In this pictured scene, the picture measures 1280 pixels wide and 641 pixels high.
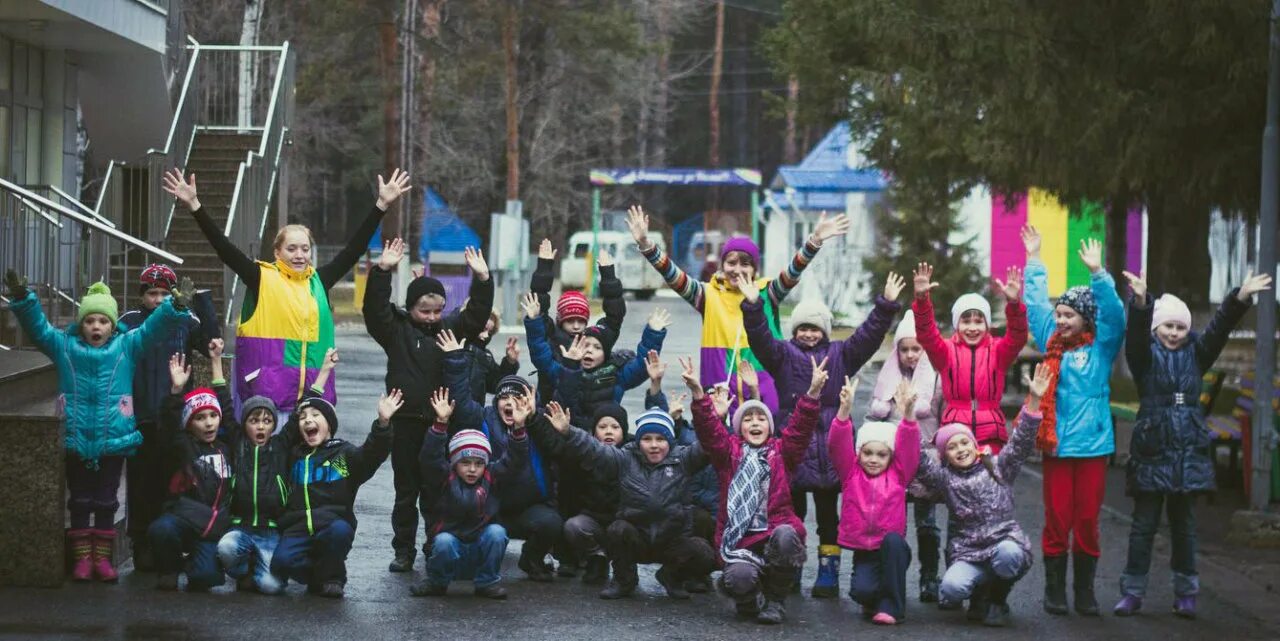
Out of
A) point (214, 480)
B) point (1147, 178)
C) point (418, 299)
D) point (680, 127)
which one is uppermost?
point (680, 127)

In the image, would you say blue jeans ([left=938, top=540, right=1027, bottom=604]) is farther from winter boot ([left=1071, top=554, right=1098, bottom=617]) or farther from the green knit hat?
the green knit hat

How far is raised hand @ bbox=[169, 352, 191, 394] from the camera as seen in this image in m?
9.49

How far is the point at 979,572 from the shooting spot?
9125mm

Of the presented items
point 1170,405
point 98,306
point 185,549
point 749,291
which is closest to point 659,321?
point 749,291

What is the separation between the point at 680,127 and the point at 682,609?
228ft

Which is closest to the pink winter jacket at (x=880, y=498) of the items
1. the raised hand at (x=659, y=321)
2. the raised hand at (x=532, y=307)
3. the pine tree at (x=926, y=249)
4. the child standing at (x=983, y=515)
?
the child standing at (x=983, y=515)

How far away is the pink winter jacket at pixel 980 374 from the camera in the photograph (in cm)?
971

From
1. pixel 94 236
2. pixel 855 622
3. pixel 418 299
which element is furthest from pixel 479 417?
pixel 94 236

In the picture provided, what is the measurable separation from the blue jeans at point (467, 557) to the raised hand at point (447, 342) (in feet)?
3.44

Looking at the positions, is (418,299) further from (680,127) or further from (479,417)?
(680,127)

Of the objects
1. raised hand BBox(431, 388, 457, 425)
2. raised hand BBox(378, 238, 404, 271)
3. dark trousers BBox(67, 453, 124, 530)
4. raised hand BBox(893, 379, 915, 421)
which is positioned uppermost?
raised hand BBox(378, 238, 404, 271)

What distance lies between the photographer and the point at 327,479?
937 centimetres

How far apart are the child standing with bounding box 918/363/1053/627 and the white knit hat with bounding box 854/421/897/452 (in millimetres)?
208

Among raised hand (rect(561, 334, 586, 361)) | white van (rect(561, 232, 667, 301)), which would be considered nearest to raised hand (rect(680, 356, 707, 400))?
raised hand (rect(561, 334, 586, 361))
